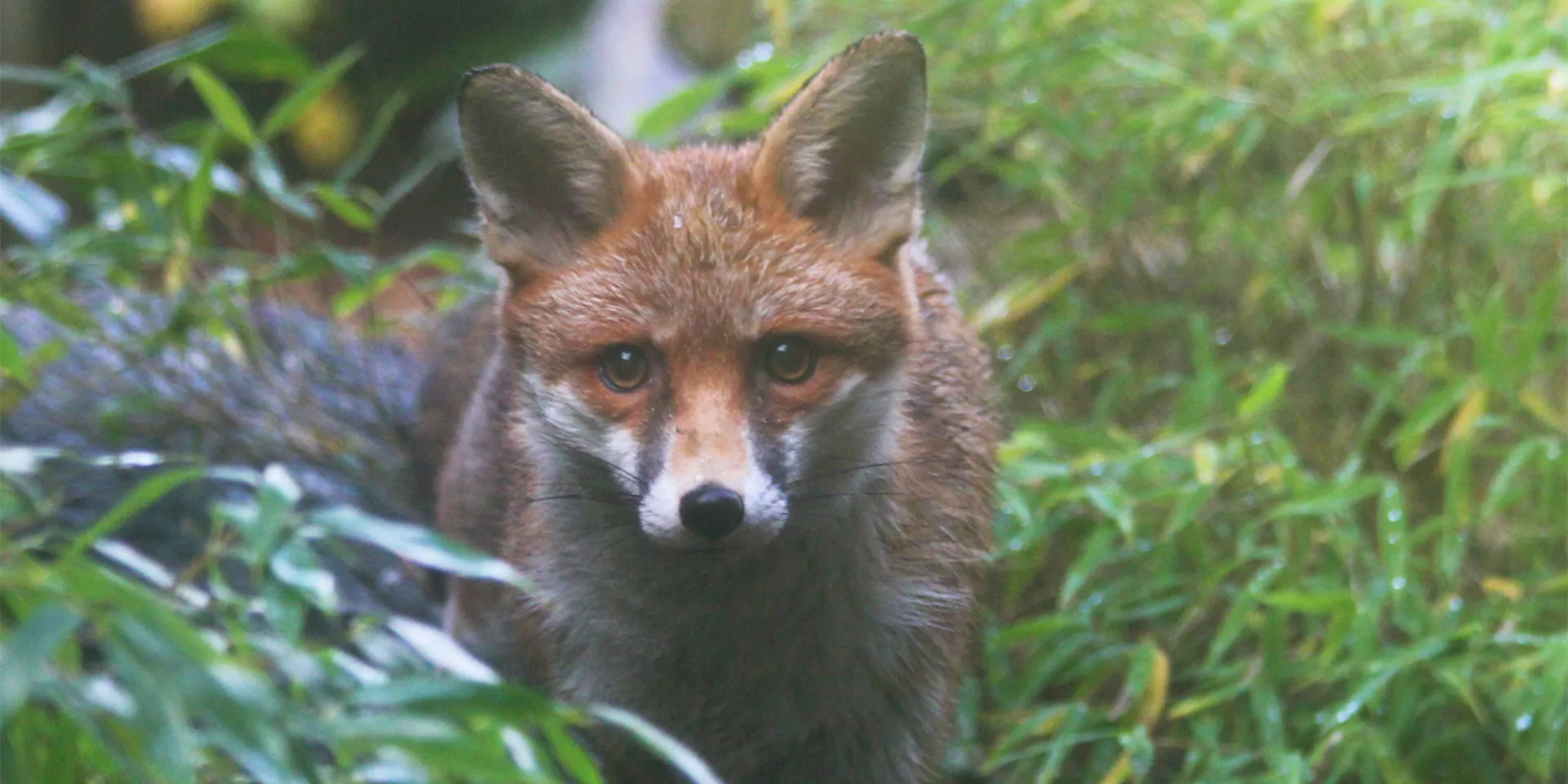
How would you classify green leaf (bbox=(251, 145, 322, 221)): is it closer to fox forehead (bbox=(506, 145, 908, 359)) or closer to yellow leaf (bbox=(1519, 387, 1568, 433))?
fox forehead (bbox=(506, 145, 908, 359))

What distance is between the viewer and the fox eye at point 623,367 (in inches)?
103

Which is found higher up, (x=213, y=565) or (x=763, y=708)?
(x=213, y=565)

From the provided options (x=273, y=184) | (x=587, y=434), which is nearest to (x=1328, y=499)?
(x=587, y=434)

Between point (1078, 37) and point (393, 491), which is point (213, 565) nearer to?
point (393, 491)

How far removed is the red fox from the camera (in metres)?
2.60

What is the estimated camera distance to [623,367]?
2.64m

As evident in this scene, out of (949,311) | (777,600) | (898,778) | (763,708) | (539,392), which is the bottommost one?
(898,778)

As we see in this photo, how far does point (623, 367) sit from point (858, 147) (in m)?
0.63

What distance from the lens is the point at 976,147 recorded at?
16.6ft

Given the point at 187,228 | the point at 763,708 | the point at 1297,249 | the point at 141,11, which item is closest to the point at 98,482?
the point at 187,228

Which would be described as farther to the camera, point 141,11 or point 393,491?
point 141,11

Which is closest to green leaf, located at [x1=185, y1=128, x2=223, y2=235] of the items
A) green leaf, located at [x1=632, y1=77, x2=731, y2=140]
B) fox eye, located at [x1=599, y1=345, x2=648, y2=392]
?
green leaf, located at [x1=632, y1=77, x2=731, y2=140]

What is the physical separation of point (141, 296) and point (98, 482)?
2.60 feet

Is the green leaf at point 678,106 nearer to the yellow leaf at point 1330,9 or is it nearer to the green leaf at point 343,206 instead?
the green leaf at point 343,206
